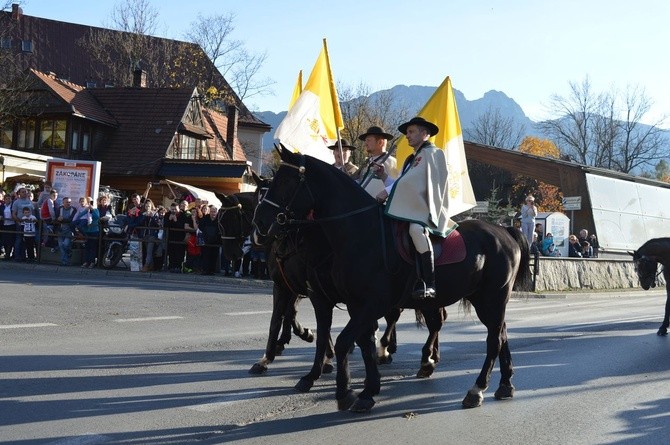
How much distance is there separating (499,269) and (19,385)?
4.72 meters

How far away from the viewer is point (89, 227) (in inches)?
865

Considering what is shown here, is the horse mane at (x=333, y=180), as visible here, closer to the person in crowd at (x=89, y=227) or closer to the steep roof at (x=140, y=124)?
the person in crowd at (x=89, y=227)

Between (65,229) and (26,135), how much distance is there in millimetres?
25481

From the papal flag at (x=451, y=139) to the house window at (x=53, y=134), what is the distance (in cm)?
3350

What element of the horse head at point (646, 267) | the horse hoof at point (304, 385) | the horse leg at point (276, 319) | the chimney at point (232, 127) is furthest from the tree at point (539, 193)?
the horse hoof at point (304, 385)

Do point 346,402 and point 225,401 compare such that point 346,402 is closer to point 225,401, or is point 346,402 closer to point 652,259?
point 225,401

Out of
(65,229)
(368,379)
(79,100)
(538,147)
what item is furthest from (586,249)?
(538,147)

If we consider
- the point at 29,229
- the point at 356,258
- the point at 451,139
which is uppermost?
the point at 451,139

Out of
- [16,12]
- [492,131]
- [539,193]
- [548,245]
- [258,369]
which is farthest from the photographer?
[492,131]

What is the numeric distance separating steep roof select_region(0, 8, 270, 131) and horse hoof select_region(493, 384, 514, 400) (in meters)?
59.6

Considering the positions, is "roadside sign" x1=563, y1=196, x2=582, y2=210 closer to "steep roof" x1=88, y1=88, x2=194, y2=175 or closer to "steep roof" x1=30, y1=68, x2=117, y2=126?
"steep roof" x1=88, y1=88, x2=194, y2=175

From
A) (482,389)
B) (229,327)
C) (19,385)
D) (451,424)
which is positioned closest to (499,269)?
(482,389)

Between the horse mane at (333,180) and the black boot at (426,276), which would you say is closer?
the black boot at (426,276)

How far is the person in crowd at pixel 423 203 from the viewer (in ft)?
23.7
